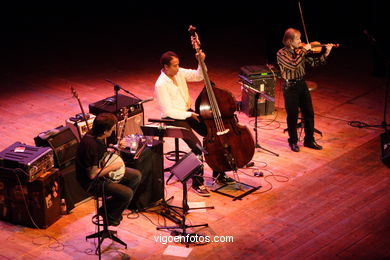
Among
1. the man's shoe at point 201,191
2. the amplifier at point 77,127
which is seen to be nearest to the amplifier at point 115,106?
the amplifier at point 77,127

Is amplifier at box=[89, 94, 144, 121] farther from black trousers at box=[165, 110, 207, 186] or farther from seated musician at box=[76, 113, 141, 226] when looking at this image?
seated musician at box=[76, 113, 141, 226]

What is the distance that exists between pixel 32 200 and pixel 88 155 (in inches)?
45.7

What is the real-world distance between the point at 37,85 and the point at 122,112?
13.1ft

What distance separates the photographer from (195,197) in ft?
23.6

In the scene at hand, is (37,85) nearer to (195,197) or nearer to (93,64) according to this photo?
(93,64)

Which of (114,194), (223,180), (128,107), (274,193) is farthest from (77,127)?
(274,193)

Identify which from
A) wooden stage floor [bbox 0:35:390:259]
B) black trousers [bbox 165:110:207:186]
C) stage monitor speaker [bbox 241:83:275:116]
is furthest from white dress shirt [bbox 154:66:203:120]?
stage monitor speaker [bbox 241:83:275:116]

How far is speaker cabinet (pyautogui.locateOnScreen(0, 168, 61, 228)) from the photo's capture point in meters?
6.45

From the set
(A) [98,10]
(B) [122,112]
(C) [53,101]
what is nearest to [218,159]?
(B) [122,112]

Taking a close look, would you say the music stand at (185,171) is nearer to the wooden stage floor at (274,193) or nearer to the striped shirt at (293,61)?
the wooden stage floor at (274,193)

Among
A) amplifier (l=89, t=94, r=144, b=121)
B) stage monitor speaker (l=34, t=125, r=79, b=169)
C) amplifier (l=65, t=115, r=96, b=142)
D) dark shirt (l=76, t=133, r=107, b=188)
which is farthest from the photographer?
amplifier (l=89, t=94, r=144, b=121)

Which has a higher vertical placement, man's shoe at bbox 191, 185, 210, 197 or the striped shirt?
the striped shirt

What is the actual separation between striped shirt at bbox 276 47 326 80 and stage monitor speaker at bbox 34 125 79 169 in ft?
9.76

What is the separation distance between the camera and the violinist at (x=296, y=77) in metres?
8.00
